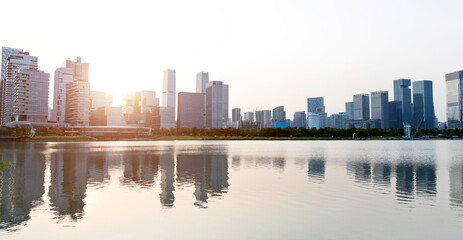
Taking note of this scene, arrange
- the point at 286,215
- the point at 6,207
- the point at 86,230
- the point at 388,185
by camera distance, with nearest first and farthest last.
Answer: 1. the point at 86,230
2. the point at 286,215
3. the point at 6,207
4. the point at 388,185

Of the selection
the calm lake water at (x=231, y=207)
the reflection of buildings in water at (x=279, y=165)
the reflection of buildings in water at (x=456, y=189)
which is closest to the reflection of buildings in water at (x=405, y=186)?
the calm lake water at (x=231, y=207)

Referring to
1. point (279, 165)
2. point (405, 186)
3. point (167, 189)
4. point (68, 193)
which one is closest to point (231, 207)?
point (167, 189)

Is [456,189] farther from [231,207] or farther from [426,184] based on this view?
[231,207]

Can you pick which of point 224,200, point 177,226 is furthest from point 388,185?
point 177,226

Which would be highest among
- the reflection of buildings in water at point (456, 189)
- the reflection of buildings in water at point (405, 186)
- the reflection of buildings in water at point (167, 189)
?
the reflection of buildings in water at point (456, 189)

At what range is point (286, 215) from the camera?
24266 millimetres

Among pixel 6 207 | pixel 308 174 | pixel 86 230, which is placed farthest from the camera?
pixel 308 174

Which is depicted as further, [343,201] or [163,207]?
[343,201]

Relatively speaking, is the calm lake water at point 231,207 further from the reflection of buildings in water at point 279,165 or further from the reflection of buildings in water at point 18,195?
the reflection of buildings in water at point 279,165

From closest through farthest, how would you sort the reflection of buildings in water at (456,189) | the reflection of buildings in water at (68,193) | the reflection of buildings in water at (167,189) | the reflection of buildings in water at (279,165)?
the reflection of buildings in water at (68,193) → the reflection of buildings in water at (456,189) → the reflection of buildings in water at (167,189) → the reflection of buildings in water at (279,165)

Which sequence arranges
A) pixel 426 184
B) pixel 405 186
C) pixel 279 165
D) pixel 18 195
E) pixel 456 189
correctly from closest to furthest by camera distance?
1. pixel 18 195
2. pixel 456 189
3. pixel 405 186
4. pixel 426 184
5. pixel 279 165

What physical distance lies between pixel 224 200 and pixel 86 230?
40.1 ft

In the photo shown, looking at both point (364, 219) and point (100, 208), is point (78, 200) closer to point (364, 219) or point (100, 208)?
point (100, 208)

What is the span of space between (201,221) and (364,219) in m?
11.0
